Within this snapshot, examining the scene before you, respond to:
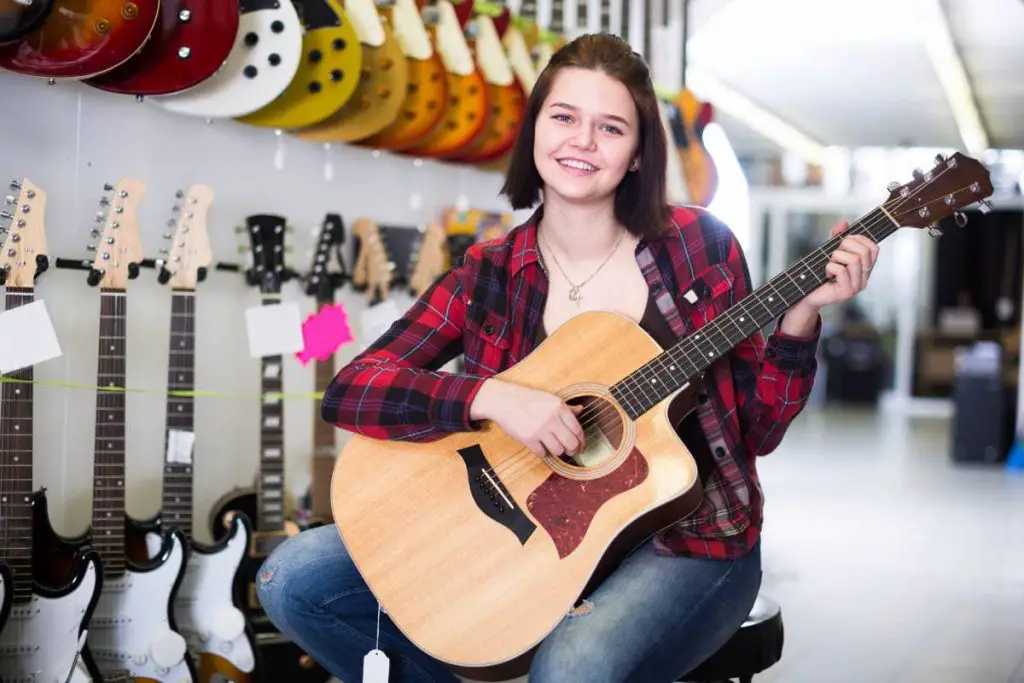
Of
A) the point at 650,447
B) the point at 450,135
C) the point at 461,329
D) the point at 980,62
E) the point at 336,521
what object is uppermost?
the point at 980,62

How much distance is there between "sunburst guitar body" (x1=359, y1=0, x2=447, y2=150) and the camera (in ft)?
10.8

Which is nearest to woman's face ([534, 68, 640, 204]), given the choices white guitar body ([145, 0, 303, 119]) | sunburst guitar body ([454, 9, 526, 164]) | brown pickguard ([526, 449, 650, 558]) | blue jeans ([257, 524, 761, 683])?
brown pickguard ([526, 449, 650, 558])

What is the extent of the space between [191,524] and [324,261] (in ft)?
2.69

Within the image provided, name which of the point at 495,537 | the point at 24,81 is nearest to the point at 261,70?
the point at 24,81

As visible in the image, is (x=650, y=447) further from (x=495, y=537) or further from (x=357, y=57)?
(x=357, y=57)

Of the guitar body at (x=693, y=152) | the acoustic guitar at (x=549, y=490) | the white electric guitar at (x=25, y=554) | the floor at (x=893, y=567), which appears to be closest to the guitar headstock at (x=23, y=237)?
the white electric guitar at (x=25, y=554)

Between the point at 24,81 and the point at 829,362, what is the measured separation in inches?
451

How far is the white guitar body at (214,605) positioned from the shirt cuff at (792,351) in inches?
55.5

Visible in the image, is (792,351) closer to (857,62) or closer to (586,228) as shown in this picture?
(586,228)

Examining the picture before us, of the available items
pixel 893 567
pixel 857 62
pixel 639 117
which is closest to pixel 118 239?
pixel 639 117

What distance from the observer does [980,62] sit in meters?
8.02

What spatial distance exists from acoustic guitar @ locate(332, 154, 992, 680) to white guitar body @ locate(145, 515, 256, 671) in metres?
0.87

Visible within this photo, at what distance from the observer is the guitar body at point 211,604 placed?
2691 millimetres

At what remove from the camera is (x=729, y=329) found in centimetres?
181
